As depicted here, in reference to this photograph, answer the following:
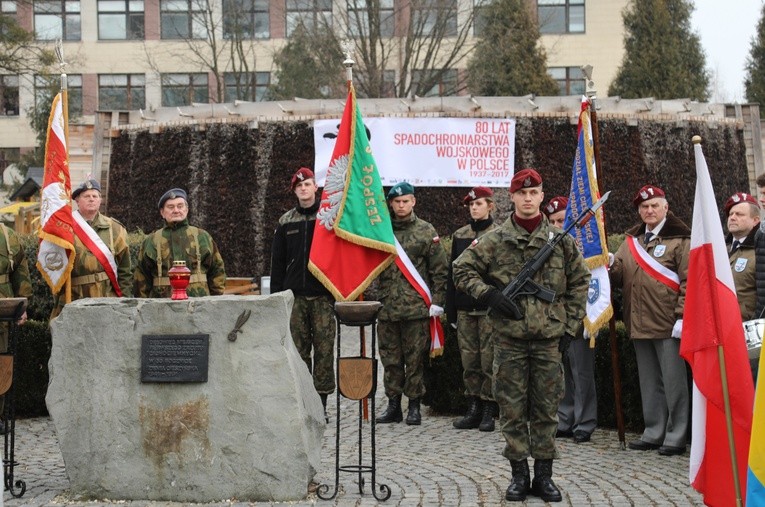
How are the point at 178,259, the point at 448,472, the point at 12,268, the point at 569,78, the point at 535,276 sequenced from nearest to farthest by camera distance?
1. the point at 535,276
2. the point at 448,472
3. the point at 178,259
4. the point at 12,268
5. the point at 569,78

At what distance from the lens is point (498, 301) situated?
6453mm

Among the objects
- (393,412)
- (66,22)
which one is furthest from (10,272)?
(66,22)

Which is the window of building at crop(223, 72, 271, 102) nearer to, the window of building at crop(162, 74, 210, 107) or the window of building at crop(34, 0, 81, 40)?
the window of building at crop(162, 74, 210, 107)

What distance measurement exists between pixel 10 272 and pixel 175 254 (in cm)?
157

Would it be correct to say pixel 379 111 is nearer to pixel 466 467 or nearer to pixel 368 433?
pixel 368 433

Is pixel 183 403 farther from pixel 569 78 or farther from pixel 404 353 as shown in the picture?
pixel 569 78

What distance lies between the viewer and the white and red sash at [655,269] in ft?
26.4

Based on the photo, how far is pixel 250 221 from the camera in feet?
68.9

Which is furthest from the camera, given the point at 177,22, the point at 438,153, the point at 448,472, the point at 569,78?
the point at 177,22

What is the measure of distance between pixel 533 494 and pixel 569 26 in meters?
39.7

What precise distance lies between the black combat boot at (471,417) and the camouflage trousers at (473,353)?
0.09 meters

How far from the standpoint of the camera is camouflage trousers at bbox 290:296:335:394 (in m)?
9.45

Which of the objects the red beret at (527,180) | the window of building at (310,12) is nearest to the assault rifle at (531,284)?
the red beret at (527,180)

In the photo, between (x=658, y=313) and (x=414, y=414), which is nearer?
(x=658, y=313)
